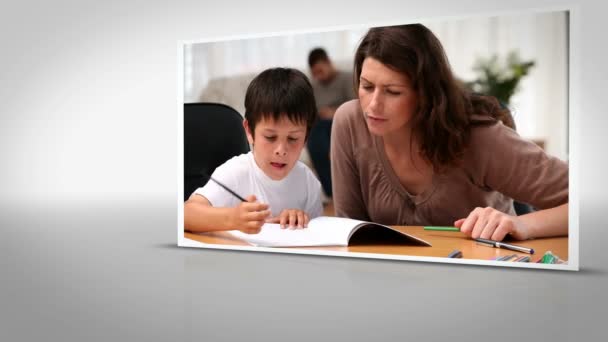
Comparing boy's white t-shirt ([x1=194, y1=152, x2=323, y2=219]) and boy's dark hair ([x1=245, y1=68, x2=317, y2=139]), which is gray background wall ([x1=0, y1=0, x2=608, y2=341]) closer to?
boy's white t-shirt ([x1=194, y1=152, x2=323, y2=219])

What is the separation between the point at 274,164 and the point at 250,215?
224 mm

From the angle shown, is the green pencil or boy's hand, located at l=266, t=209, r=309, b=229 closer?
the green pencil

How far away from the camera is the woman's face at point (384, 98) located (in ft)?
8.14

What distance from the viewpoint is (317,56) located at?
265 centimetres

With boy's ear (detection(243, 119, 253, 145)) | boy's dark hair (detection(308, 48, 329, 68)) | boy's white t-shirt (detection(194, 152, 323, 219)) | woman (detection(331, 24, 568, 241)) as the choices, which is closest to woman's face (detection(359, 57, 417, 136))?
woman (detection(331, 24, 568, 241))

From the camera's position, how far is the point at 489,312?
6.07ft

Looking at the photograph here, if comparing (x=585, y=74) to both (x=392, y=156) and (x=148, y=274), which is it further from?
(x=148, y=274)

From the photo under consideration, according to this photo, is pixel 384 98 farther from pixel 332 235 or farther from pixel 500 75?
pixel 332 235

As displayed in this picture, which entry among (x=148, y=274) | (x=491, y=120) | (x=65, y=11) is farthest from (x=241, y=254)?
(x=65, y=11)

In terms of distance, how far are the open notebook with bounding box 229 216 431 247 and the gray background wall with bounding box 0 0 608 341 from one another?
75 millimetres

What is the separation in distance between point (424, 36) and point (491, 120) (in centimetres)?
38

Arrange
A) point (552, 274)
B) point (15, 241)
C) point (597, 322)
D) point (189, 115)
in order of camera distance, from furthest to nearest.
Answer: point (15, 241) → point (189, 115) → point (552, 274) → point (597, 322)

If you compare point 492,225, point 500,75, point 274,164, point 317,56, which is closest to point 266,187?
point 274,164

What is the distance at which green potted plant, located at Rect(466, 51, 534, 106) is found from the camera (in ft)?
7.73
